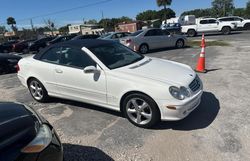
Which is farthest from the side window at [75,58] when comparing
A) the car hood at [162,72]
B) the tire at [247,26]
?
the tire at [247,26]

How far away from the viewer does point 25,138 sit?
2.30 m

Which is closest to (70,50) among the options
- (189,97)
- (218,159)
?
(189,97)

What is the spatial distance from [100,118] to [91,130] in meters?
0.48

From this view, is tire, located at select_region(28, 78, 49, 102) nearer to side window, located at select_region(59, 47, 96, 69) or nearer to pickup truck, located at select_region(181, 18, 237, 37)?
side window, located at select_region(59, 47, 96, 69)

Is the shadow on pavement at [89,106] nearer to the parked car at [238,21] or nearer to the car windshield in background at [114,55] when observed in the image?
the car windshield in background at [114,55]

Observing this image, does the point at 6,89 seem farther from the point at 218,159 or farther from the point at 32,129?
the point at 218,159

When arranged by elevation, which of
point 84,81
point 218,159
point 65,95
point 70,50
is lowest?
point 218,159

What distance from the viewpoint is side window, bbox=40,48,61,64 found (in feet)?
17.4

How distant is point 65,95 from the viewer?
519 centimetres

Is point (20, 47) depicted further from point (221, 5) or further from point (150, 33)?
point (221, 5)

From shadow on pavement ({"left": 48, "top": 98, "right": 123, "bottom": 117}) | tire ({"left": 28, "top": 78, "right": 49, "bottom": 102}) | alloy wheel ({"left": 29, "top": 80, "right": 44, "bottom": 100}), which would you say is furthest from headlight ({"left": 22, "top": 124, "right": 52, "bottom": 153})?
alloy wheel ({"left": 29, "top": 80, "right": 44, "bottom": 100})

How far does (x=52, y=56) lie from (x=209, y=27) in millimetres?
24700

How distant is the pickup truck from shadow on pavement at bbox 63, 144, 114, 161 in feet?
84.7

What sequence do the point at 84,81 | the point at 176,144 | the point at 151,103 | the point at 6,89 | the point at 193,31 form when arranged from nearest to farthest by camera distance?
the point at 176,144 → the point at 151,103 → the point at 84,81 → the point at 6,89 → the point at 193,31
